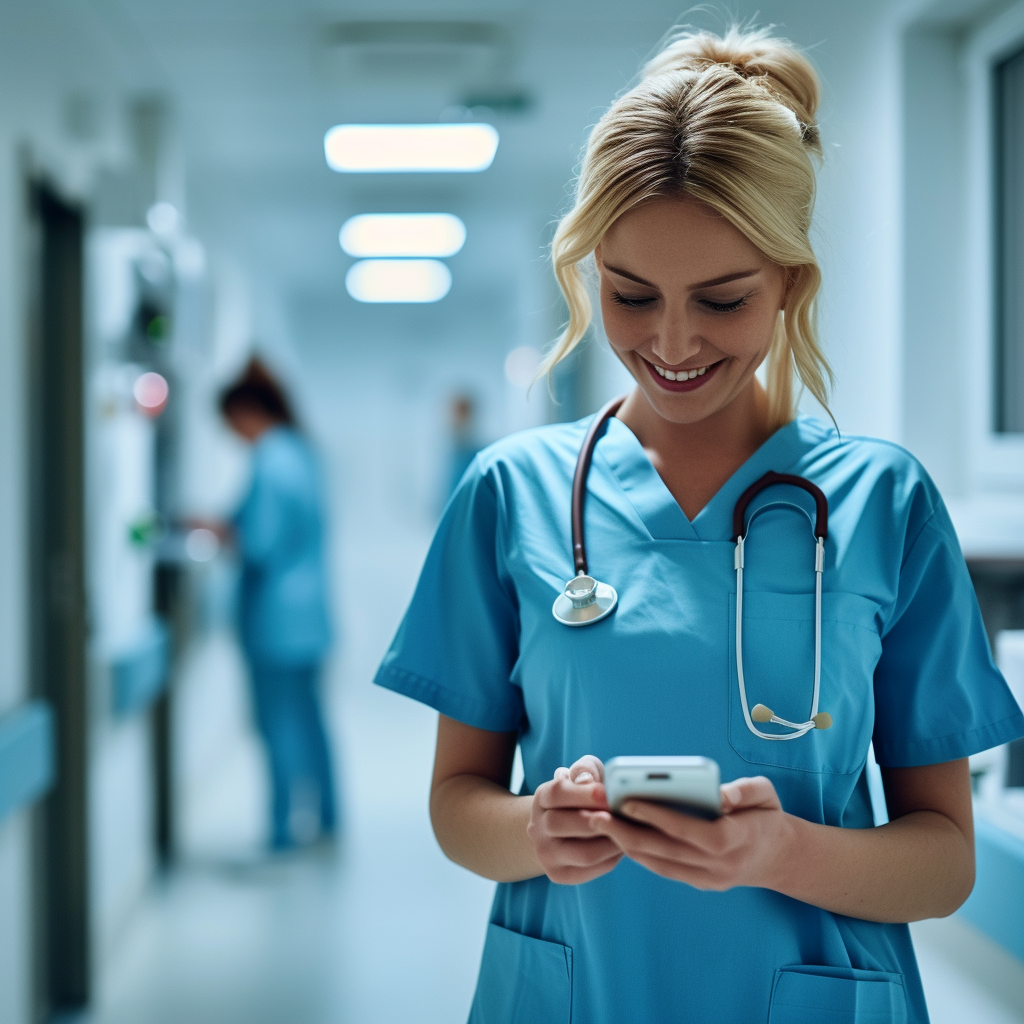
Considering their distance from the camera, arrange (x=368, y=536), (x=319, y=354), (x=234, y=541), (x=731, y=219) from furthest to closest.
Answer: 1. (x=368, y=536)
2. (x=319, y=354)
3. (x=234, y=541)
4. (x=731, y=219)

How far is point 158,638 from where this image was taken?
124 inches

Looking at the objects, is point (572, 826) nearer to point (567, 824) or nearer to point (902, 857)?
point (567, 824)

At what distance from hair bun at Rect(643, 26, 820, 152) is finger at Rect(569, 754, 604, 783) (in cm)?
Answer: 58

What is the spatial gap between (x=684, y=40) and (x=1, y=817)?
1.70 meters

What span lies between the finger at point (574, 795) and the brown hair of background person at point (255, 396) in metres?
2.84

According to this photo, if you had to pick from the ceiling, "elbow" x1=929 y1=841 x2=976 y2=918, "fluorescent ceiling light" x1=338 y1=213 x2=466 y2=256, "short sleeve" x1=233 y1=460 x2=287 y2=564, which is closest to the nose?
"elbow" x1=929 y1=841 x2=976 y2=918

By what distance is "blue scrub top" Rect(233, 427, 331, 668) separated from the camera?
3.31 m

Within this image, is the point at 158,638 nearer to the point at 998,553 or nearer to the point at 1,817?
the point at 1,817

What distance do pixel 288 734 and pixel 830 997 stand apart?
2754mm

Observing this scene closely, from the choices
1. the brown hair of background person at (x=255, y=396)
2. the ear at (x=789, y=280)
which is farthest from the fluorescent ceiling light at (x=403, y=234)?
the ear at (x=789, y=280)

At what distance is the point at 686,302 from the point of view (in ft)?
2.85

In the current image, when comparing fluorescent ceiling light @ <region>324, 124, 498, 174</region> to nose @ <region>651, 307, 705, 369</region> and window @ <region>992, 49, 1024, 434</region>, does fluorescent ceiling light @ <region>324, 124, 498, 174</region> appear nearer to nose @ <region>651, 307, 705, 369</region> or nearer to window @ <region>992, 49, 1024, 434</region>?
window @ <region>992, 49, 1024, 434</region>

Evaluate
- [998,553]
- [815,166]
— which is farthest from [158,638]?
[815,166]

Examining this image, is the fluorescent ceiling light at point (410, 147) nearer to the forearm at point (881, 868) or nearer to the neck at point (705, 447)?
the neck at point (705, 447)
